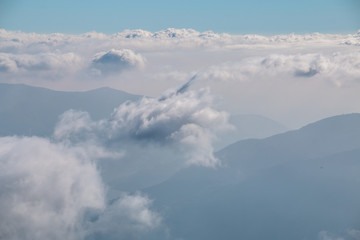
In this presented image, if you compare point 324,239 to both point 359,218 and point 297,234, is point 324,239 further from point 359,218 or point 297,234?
point 359,218

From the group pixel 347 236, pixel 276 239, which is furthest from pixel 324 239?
pixel 276 239

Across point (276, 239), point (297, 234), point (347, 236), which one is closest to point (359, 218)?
point (347, 236)

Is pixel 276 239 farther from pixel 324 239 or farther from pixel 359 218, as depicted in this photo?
pixel 359 218

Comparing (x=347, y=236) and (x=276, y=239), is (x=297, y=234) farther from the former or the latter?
(x=347, y=236)

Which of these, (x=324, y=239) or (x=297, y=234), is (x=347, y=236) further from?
(x=297, y=234)

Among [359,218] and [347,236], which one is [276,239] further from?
[359,218]
